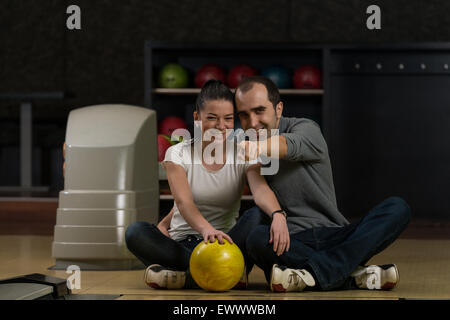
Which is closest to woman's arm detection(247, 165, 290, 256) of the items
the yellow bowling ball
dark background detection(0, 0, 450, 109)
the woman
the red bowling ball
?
the woman

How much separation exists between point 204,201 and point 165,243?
0.21 metres

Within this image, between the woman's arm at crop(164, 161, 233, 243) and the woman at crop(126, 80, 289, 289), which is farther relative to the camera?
the woman at crop(126, 80, 289, 289)

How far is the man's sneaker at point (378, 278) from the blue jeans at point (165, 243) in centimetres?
39

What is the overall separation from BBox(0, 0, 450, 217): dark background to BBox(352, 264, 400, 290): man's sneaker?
168 inches

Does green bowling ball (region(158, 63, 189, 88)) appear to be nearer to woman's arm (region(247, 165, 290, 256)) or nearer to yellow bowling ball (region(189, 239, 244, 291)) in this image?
woman's arm (region(247, 165, 290, 256))

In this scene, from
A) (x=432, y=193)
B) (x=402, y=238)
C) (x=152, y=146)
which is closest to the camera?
(x=152, y=146)

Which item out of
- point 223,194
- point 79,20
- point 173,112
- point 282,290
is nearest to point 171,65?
point 173,112

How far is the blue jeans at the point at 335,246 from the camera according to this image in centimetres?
249

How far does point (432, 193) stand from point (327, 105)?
926mm

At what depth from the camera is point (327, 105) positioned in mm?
5121

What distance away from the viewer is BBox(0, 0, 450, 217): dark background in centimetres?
668

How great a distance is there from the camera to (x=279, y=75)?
204 inches

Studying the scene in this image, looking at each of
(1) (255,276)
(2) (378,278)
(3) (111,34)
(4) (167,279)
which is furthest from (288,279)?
(3) (111,34)

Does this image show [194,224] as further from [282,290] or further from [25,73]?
[25,73]
